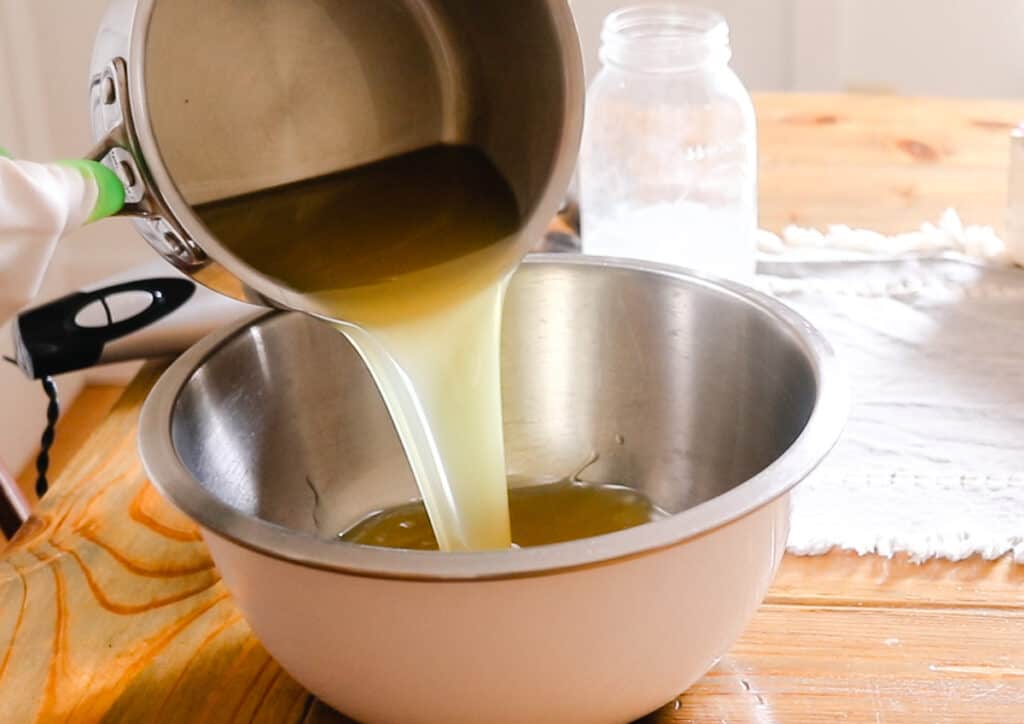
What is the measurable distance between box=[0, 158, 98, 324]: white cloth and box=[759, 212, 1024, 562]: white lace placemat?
0.41m

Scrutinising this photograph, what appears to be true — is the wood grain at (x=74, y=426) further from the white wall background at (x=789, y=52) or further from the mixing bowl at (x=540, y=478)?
the mixing bowl at (x=540, y=478)

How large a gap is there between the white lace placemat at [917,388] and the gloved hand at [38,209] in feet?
1.31

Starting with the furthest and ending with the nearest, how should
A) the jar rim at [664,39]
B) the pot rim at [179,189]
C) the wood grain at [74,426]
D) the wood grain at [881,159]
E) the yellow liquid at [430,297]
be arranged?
the wood grain at [74,426], the wood grain at [881,159], the jar rim at [664,39], the yellow liquid at [430,297], the pot rim at [179,189]

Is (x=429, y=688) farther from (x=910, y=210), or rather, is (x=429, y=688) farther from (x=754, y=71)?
(x=754, y=71)

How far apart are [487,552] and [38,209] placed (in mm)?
234

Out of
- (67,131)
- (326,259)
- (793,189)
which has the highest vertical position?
(326,259)

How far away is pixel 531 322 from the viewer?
2.66 ft

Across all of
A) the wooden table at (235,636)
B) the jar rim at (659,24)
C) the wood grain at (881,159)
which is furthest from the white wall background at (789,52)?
the wooden table at (235,636)

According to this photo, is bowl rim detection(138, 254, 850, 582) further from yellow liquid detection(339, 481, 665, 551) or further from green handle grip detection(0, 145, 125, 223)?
yellow liquid detection(339, 481, 665, 551)

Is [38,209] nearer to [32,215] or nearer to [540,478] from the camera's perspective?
[32,215]

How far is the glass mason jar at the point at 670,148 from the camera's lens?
103cm

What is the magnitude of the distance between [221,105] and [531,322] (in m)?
0.24

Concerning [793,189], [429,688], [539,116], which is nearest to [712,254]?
[793,189]

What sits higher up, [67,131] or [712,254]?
[712,254]
